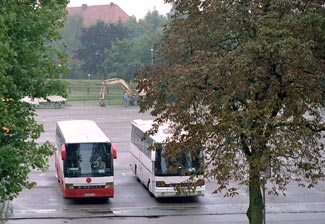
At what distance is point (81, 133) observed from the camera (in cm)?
2945

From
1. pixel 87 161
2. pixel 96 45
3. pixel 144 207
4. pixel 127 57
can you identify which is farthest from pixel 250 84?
pixel 96 45

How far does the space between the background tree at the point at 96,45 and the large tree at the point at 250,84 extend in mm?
76591

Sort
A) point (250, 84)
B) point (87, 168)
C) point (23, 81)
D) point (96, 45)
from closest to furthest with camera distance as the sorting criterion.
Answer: point (23, 81), point (250, 84), point (87, 168), point (96, 45)

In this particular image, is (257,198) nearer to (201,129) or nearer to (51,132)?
(201,129)

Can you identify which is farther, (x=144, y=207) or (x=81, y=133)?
(x=81, y=133)

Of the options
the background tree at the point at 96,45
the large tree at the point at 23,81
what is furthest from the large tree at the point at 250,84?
the background tree at the point at 96,45

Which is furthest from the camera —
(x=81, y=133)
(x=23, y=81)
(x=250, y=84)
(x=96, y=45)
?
(x=96, y=45)

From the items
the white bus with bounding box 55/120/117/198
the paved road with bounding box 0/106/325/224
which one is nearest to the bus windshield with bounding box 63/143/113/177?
the white bus with bounding box 55/120/117/198

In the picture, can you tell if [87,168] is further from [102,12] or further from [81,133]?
[102,12]

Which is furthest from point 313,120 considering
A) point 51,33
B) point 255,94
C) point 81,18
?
point 81,18

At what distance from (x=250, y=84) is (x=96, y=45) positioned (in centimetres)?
7994

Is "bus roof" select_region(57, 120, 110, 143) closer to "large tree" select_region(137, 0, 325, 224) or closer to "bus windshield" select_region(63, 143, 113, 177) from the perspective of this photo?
"bus windshield" select_region(63, 143, 113, 177)

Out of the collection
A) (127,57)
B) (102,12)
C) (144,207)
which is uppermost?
(102,12)

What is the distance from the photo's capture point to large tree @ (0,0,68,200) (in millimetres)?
16359
